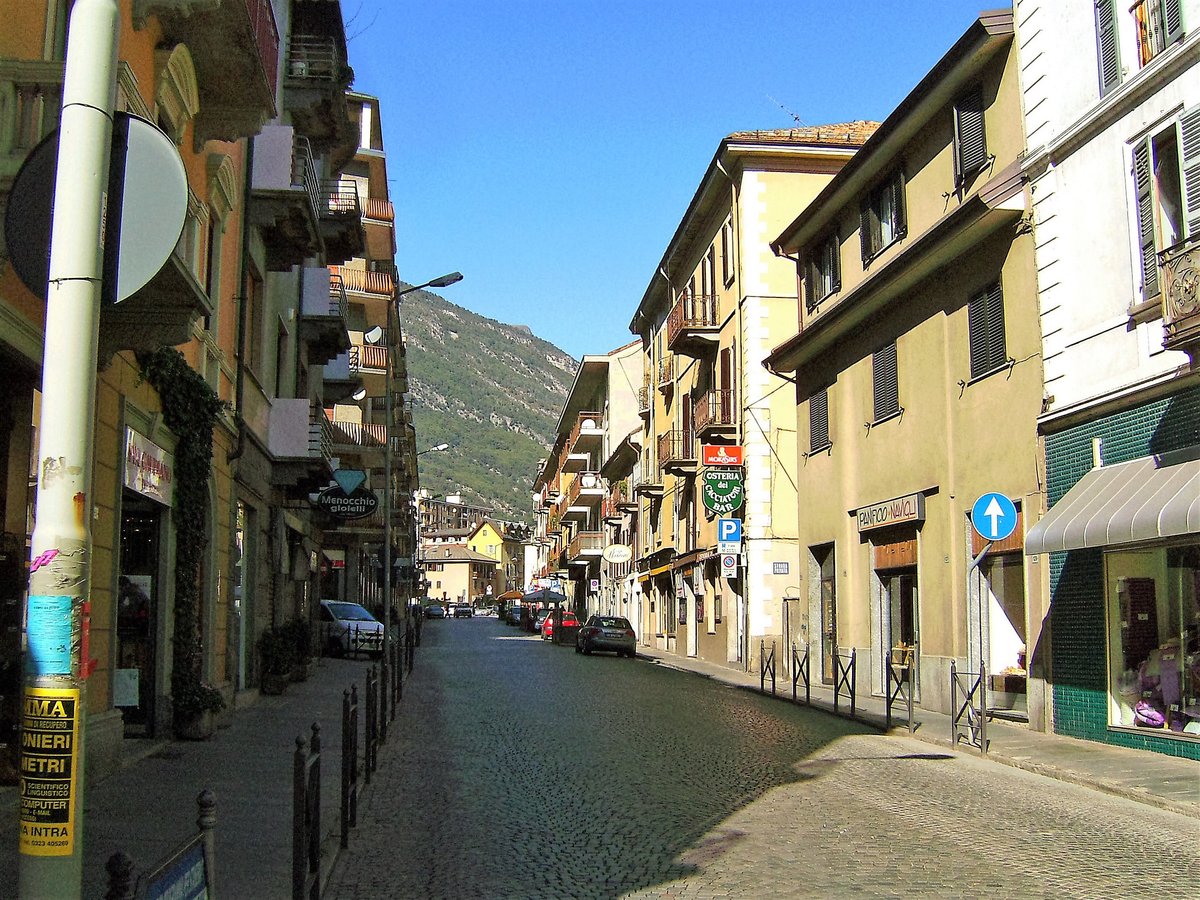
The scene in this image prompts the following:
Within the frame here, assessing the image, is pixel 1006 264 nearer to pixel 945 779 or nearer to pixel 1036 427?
pixel 1036 427

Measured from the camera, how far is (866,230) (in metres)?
22.2

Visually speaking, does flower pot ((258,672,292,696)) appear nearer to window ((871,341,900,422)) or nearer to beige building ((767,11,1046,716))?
beige building ((767,11,1046,716))

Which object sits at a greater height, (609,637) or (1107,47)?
(1107,47)

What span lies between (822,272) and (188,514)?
1509 cm

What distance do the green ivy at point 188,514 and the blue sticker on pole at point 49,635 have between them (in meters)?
10.3

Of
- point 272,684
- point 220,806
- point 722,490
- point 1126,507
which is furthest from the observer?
point 722,490

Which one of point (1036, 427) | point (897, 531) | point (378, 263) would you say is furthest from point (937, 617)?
point (378, 263)

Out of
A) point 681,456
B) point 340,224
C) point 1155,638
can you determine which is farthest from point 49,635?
point 681,456

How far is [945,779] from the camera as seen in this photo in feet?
38.2

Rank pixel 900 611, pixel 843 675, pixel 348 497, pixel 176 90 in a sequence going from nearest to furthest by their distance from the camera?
pixel 176 90, pixel 900 611, pixel 843 675, pixel 348 497

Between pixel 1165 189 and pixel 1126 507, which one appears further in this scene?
pixel 1165 189

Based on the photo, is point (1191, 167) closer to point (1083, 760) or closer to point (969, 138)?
point (969, 138)

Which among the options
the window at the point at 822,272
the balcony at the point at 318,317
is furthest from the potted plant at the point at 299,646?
the window at the point at 822,272

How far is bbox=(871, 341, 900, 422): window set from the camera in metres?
21.0
